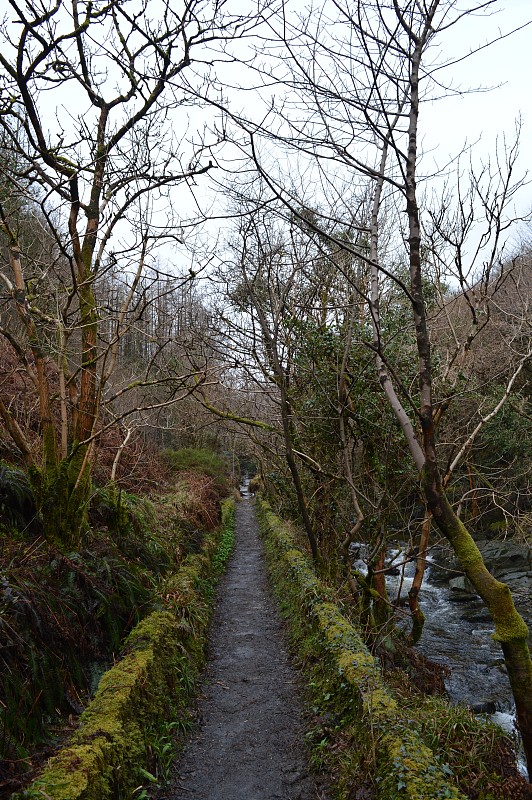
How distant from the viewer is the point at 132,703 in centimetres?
429

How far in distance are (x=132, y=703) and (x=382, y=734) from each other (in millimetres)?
1831

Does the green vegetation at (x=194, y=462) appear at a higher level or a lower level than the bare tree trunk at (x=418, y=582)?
higher

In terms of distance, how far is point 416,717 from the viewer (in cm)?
454

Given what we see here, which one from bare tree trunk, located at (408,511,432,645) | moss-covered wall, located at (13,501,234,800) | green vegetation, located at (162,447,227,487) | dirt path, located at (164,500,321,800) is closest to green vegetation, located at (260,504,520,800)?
dirt path, located at (164,500,321,800)

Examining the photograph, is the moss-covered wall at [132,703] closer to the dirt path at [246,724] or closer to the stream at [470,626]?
the dirt path at [246,724]

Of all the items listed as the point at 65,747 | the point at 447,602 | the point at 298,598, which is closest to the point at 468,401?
the point at 447,602

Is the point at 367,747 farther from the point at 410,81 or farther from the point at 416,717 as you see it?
the point at 410,81

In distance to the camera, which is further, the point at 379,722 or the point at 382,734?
the point at 379,722

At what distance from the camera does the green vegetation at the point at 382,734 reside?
340 centimetres

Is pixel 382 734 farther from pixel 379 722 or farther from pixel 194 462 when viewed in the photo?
pixel 194 462

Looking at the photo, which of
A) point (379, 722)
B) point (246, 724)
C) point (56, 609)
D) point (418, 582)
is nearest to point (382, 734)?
point (379, 722)

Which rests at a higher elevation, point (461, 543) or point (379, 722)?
point (461, 543)

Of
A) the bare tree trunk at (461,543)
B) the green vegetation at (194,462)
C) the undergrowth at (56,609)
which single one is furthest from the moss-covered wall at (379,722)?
the green vegetation at (194,462)

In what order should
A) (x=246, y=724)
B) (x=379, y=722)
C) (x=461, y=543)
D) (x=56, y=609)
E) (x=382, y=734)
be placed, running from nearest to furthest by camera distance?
(x=382, y=734) < (x=379, y=722) < (x=461, y=543) < (x=56, y=609) < (x=246, y=724)
